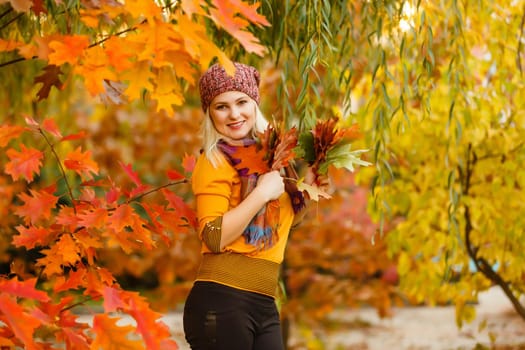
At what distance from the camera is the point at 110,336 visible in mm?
1839

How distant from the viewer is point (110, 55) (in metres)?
1.92

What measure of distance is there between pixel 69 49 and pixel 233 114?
1.62 ft

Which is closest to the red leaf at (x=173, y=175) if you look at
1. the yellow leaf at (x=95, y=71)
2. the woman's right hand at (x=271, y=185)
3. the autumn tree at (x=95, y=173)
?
the autumn tree at (x=95, y=173)

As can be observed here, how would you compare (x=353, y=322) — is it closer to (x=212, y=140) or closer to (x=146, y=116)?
(x=146, y=116)

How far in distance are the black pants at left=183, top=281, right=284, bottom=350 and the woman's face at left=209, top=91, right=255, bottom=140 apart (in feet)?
1.41

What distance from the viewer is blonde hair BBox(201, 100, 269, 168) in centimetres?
211

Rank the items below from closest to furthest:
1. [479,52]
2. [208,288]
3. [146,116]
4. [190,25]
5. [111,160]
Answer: [190,25], [208,288], [479,52], [111,160], [146,116]

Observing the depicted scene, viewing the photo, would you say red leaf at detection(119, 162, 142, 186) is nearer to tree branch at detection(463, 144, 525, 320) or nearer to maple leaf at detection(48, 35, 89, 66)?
maple leaf at detection(48, 35, 89, 66)

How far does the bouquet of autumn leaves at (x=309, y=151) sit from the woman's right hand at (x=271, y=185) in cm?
2

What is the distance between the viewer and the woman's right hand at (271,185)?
203 centimetres

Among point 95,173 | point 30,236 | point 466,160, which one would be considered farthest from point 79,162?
point 466,160

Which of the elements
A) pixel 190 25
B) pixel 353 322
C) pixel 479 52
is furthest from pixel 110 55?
pixel 353 322

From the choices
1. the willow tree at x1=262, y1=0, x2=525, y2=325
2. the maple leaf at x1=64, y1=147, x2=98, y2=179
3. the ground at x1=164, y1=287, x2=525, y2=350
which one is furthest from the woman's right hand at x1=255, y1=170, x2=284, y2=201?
the ground at x1=164, y1=287, x2=525, y2=350

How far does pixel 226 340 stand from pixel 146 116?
15.7ft
